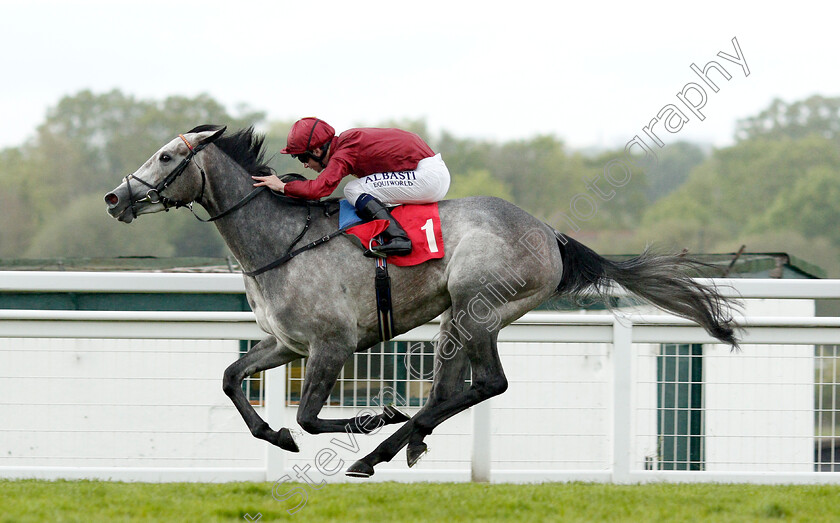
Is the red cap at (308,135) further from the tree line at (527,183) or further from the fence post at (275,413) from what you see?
the tree line at (527,183)

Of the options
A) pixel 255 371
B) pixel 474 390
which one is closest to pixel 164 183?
pixel 255 371

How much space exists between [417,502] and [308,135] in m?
1.74

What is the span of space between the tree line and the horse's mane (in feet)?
105

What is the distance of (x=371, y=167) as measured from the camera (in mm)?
4547

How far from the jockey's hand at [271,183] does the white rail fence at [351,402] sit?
0.69m

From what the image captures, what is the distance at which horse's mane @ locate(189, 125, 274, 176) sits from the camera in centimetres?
467

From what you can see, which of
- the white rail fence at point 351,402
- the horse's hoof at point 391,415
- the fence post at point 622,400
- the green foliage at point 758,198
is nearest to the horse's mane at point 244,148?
the white rail fence at point 351,402

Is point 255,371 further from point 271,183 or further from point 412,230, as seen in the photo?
point 412,230

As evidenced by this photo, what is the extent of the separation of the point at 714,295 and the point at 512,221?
3.65 feet

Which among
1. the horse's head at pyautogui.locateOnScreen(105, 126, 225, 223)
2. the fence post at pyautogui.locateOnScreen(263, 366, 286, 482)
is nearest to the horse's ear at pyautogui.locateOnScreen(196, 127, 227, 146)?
the horse's head at pyautogui.locateOnScreen(105, 126, 225, 223)

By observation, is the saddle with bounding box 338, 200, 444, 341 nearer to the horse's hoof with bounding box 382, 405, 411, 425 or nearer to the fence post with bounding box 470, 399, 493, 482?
the horse's hoof with bounding box 382, 405, 411, 425

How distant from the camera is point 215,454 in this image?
5.31 m

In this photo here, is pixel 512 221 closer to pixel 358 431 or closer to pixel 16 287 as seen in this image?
pixel 358 431

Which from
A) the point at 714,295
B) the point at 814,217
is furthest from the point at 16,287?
the point at 814,217
